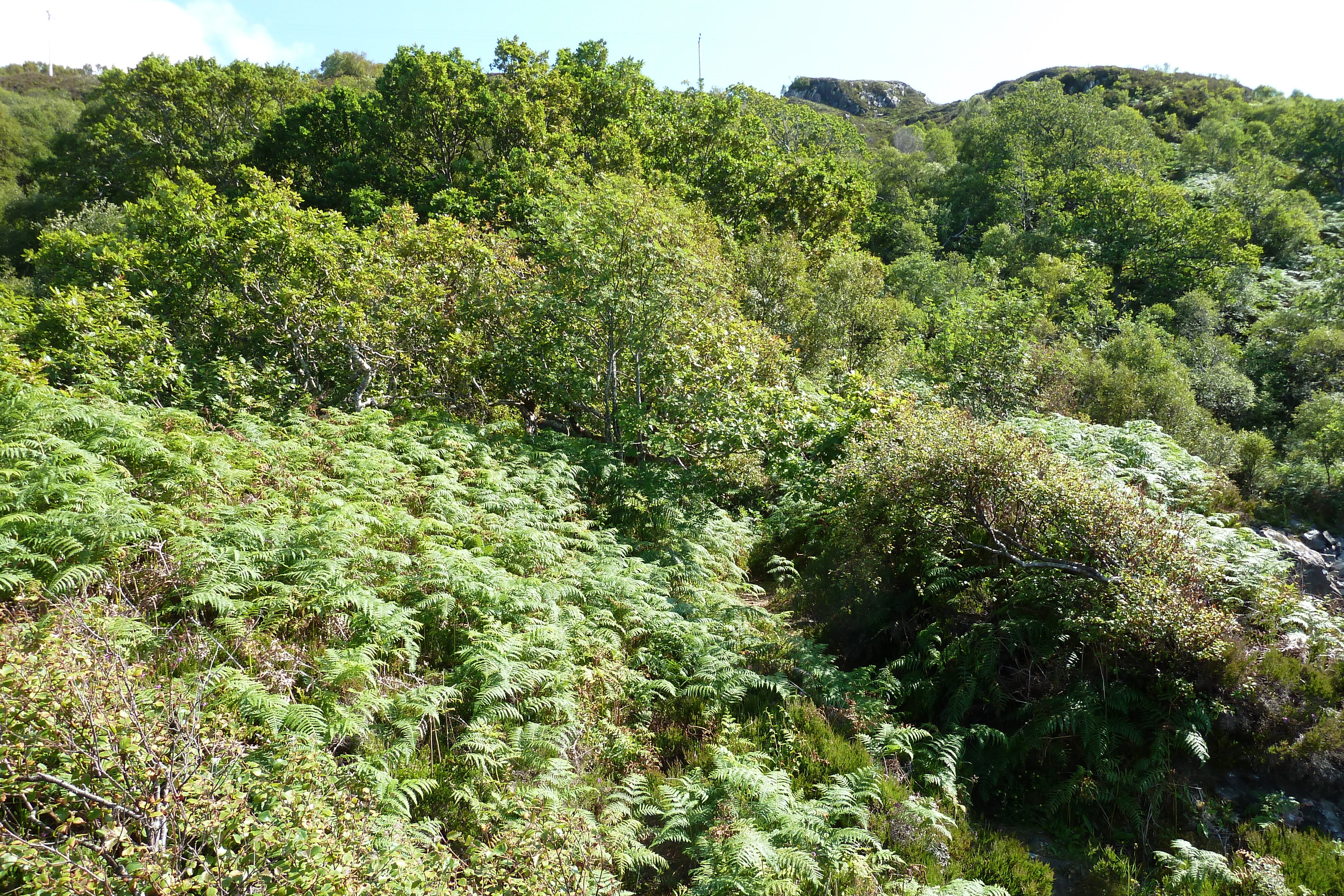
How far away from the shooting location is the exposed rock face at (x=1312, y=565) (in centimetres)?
884

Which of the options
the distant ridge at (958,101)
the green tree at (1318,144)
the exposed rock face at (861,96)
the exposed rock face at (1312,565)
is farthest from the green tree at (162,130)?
the exposed rock face at (861,96)

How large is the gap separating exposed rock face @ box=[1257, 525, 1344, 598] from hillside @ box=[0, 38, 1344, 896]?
121mm

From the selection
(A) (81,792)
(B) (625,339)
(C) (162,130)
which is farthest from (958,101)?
(A) (81,792)

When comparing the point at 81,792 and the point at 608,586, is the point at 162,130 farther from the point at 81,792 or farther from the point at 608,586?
the point at 81,792

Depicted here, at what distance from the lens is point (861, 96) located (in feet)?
420

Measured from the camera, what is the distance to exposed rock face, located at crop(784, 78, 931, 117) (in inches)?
4936

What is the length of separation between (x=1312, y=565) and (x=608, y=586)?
950 centimetres

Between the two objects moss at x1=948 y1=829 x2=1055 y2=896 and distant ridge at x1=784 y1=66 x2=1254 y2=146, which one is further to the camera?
distant ridge at x1=784 y1=66 x2=1254 y2=146

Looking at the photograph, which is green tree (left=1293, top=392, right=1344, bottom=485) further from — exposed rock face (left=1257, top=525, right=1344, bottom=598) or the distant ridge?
the distant ridge

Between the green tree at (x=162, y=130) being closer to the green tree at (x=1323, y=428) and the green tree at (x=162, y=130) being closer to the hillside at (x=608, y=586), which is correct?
the hillside at (x=608, y=586)

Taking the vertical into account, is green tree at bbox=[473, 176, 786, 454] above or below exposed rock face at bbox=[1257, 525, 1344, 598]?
→ above

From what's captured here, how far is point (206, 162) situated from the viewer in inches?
1258

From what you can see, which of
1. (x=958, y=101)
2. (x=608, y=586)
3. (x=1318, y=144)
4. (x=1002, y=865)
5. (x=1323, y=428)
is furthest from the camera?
(x=958, y=101)

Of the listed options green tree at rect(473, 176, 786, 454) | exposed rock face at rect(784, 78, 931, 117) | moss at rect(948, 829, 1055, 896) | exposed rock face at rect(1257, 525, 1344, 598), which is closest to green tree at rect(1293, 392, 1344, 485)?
exposed rock face at rect(1257, 525, 1344, 598)
